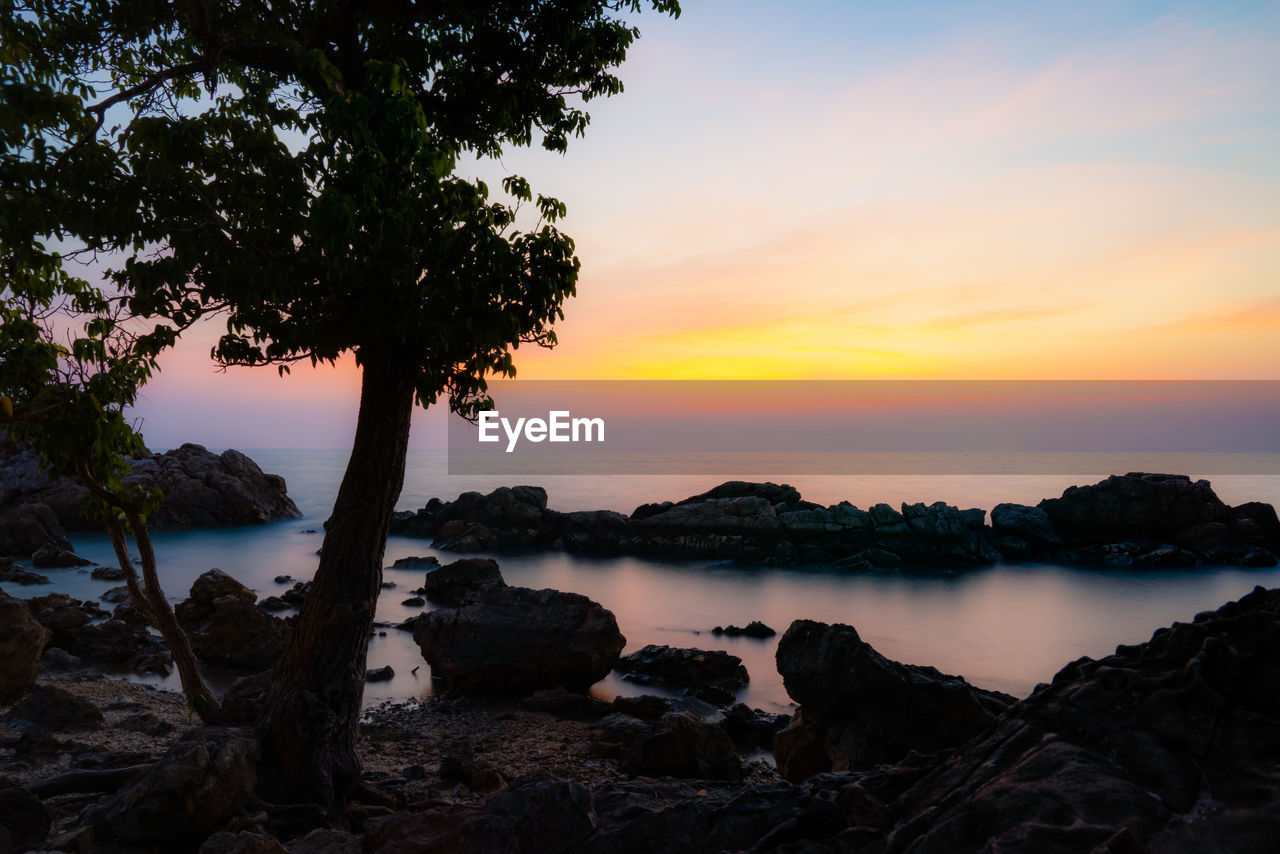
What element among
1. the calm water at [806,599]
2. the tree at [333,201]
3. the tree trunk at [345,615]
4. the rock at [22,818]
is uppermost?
the tree at [333,201]

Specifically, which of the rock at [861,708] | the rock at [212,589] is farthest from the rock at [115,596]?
the rock at [861,708]

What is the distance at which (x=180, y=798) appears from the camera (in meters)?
5.94

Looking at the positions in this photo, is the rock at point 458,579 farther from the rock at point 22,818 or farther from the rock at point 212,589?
the rock at point 22,818

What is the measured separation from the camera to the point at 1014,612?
25438 millimetres

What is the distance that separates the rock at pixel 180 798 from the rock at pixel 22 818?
0.35 m

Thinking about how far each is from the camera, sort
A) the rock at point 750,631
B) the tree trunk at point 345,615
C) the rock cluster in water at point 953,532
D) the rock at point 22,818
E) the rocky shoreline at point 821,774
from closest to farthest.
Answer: the rocky shoreline at point 821,774 < the rock at point 22,818 < the tree trunk at point 345,615 < the rock at point 750,631 < the rock cluster in water at point 953,532

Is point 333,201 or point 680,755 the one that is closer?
point 333,201

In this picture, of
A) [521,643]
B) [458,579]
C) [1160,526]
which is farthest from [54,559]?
[1160,526]

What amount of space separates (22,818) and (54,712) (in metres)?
4.40

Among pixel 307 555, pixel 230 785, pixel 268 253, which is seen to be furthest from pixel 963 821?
pixel 307 555

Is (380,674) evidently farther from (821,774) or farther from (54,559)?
(54,559)

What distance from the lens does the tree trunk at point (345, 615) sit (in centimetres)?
752

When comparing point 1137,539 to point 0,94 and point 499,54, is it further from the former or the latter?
point 0,94

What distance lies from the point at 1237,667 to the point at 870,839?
6.21 feet
